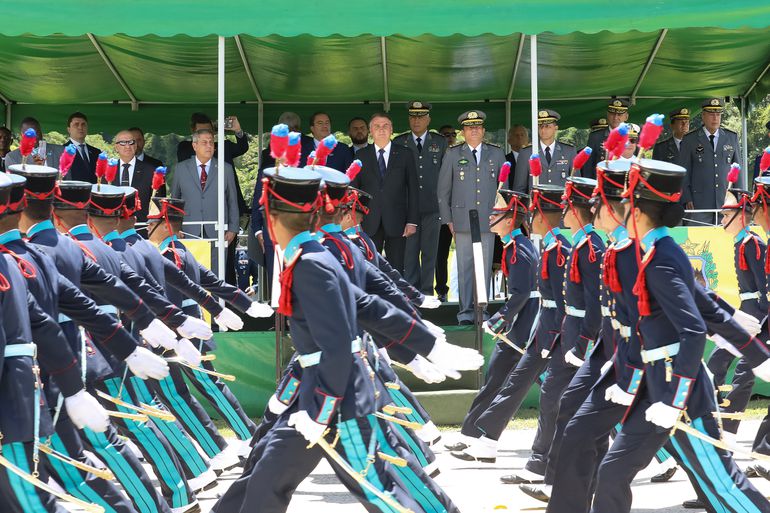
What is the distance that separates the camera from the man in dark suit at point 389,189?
11500 mm

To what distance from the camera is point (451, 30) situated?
33.8 feet

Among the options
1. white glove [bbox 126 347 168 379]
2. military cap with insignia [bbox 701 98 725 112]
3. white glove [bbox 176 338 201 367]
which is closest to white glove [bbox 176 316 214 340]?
white glove [bbox 176 338 201 367]

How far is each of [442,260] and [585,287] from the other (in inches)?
204

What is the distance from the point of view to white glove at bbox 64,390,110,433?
4.96 m

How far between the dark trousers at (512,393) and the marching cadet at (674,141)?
4907mm

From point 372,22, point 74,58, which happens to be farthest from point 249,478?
point 74,58

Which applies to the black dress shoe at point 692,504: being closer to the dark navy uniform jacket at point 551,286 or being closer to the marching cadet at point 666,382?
the dark navy uniform jacket at point 551,286

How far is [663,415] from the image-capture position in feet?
16.1

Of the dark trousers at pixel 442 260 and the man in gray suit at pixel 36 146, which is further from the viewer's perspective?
the dark trousers at pixel 442 260

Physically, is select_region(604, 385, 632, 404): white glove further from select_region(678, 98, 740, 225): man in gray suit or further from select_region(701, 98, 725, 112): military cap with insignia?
select_region(701, 98, 725, 112): military cap with insignia

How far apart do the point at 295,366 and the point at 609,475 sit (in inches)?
55.9

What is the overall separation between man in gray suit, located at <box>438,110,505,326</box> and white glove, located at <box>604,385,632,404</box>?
5.66 metres

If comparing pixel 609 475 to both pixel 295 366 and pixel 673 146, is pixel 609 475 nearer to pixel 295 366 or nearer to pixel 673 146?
pixel 295 366

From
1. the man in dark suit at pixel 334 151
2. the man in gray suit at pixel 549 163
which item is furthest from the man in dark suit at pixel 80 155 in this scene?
the man in gray suit at pixel 549 163
